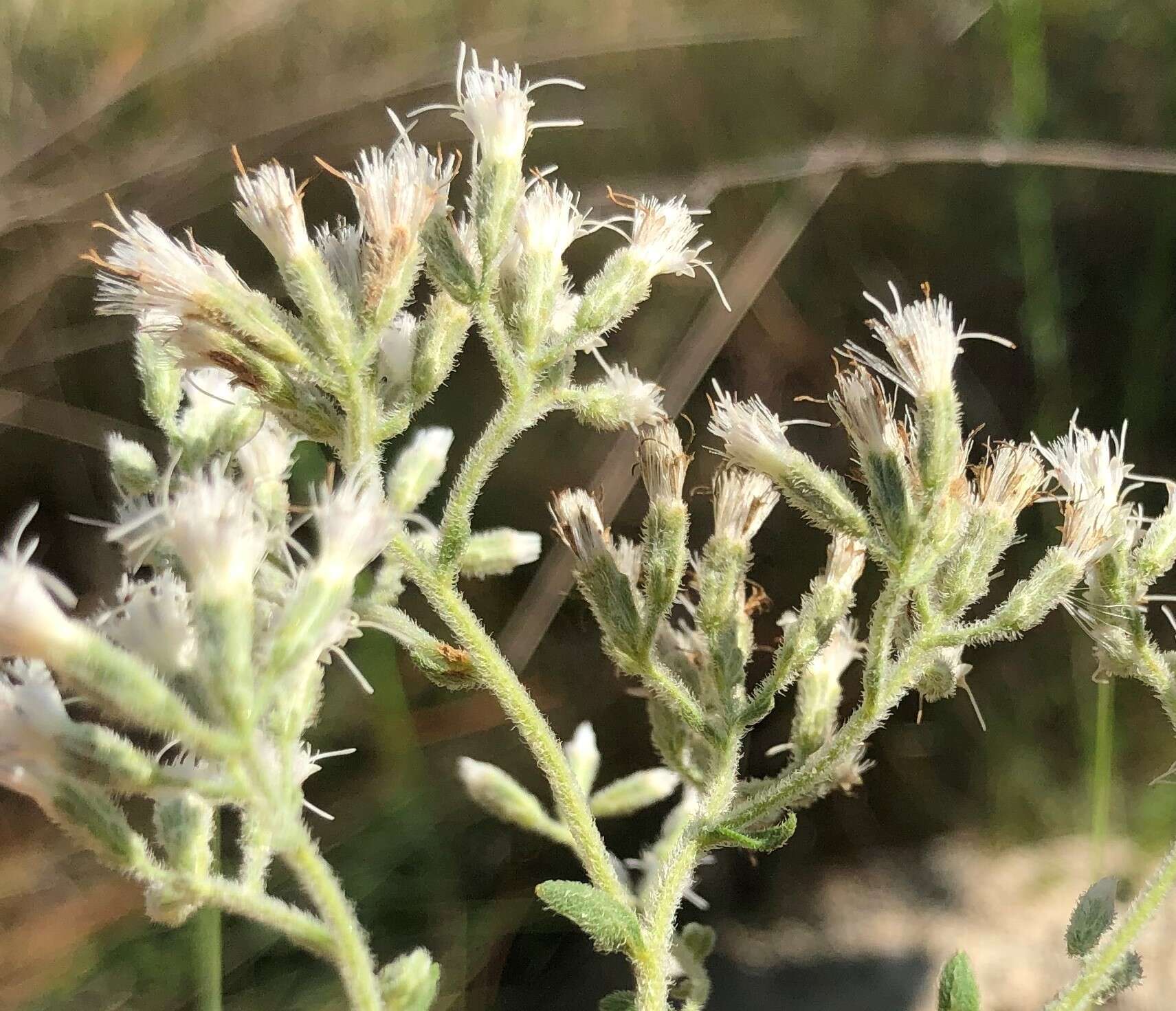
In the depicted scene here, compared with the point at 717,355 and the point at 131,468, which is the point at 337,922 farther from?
the point at 717,355

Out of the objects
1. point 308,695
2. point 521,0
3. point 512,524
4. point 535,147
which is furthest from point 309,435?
point 521,0

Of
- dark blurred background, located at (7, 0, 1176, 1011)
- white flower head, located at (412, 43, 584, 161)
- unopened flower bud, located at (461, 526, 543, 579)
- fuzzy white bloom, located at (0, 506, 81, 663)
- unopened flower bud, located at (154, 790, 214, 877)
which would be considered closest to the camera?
fuzzy white bloom, located at (0, 506, 81, 663)

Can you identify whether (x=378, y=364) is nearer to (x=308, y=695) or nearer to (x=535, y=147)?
(x=308, y=695)

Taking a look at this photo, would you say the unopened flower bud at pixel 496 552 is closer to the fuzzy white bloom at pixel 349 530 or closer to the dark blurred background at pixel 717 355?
the fuzzy white bloom at pixel 349 530

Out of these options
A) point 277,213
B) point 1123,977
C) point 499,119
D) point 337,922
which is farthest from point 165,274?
point 1123,977

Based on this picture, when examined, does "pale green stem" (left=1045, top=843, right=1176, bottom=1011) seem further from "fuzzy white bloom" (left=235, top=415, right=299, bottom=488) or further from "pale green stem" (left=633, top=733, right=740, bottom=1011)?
"fuzzy white bloom" (left=235, top=415, right=299, bottom=488)

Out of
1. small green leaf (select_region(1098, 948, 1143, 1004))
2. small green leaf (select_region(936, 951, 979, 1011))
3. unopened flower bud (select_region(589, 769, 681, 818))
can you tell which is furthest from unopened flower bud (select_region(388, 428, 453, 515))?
small green leaf (select_region(1098, 948, 1143, 1004))
